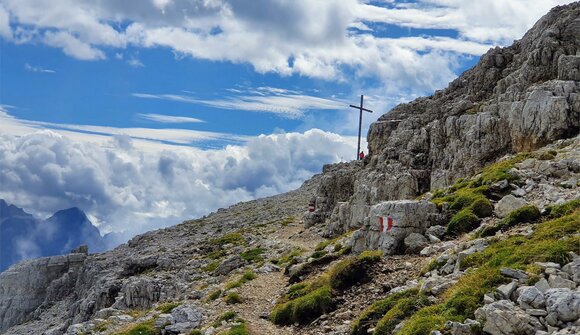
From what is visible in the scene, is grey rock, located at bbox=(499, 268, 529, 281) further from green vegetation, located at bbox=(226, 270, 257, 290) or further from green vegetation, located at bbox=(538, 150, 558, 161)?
green vegetation, located at bbox=(226, 270, 257, 290)

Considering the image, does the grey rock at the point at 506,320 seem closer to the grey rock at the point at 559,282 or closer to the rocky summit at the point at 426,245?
the rocky summit at the point at 426,245

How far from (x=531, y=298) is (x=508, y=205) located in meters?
16.9

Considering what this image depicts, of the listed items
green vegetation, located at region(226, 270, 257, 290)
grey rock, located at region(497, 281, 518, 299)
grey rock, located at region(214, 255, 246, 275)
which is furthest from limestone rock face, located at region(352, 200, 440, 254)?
grey rock, located at region(214, 255, 246, 275)

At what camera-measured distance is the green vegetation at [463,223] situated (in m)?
31.4

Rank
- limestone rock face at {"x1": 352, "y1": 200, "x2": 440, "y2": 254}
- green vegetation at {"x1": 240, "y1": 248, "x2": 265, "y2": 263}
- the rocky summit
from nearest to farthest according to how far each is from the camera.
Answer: the rocky summit
limestone rock face at {"x1": 352, "y1": 200, "x2": 440, "y2": 254}
green vegetation at {"x1": 240, "y1": 248, "x2": 265, "y2": 263}

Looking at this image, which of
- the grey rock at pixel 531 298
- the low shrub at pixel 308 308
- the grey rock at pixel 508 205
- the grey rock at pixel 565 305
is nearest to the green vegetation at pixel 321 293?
the low shrub at pixel 308 308

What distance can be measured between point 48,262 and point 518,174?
281 ft

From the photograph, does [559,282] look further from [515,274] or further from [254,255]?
[254,255]

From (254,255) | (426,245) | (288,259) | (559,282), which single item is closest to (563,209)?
(426,245)

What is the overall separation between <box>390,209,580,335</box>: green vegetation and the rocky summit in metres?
0.07

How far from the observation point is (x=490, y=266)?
20.2 metres

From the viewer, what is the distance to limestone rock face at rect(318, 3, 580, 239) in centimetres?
4562

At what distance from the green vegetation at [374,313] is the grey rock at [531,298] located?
21.8ft

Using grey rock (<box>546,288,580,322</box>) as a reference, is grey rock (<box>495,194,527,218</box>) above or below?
above
